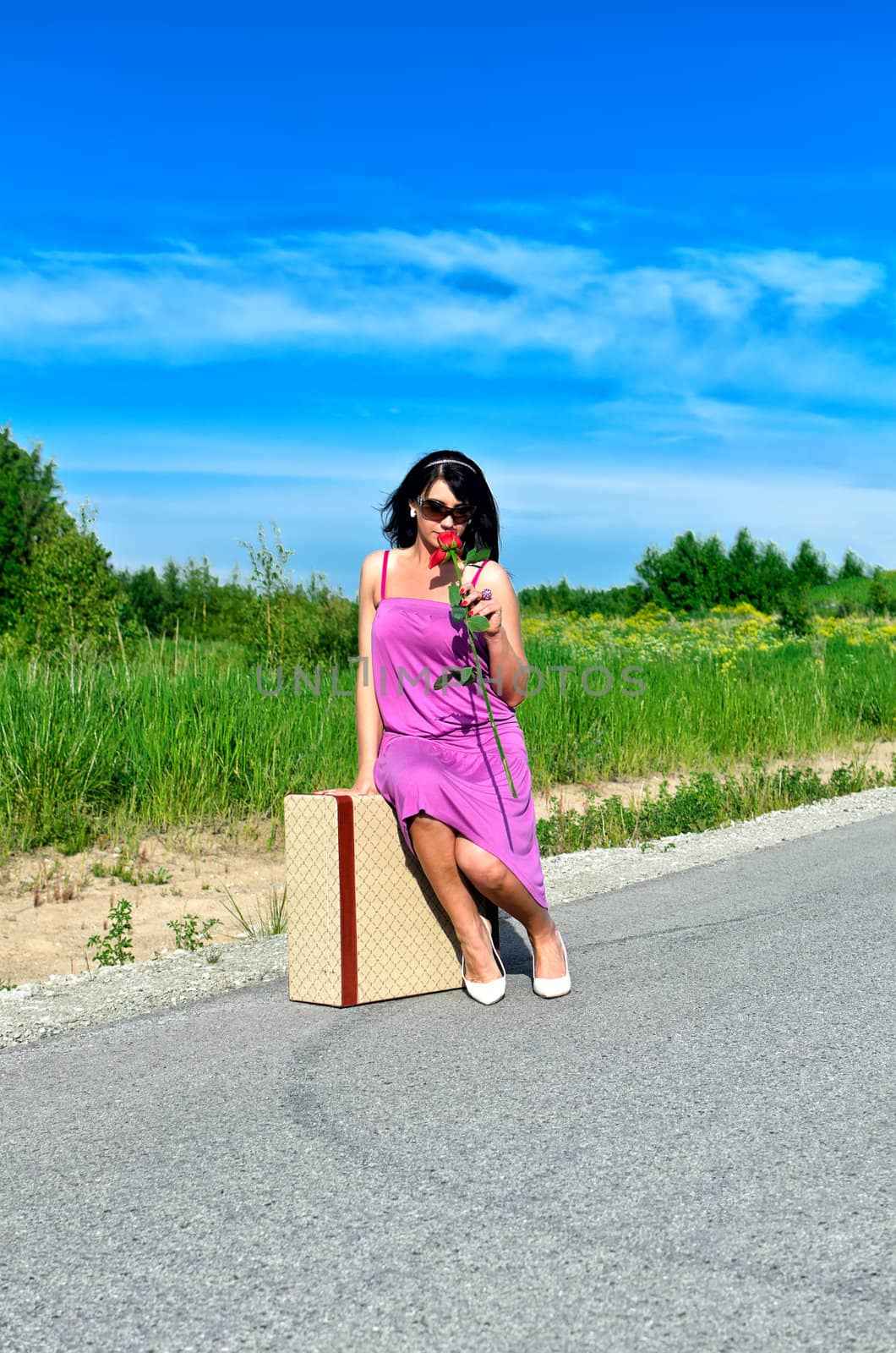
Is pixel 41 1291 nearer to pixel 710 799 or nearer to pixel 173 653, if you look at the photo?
pixel 710 799

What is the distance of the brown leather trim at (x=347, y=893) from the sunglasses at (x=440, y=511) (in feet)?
3.59

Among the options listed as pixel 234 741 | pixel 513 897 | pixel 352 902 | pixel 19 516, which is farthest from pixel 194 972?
pixel 19 516

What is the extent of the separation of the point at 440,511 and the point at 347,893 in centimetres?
144

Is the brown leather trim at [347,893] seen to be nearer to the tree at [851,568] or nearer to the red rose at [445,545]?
the red rose at [445,545]

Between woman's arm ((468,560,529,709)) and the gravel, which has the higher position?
woman's arm ((468,560,529,709))

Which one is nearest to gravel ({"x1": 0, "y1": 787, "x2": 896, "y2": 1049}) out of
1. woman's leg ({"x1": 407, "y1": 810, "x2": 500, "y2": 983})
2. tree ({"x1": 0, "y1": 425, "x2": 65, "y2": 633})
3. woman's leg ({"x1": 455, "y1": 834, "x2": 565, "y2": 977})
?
woman's leg ({"x1": 407, "y1": 810, "x2": 500, "y2": 983})

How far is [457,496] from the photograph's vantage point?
476 cm

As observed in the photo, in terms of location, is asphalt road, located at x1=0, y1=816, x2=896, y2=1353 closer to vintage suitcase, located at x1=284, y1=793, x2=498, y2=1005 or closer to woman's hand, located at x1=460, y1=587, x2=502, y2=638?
vintage suitcase, located at x1=284, y1=793, x2=498, y2=1005

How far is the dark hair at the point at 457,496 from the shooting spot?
4.78 meters

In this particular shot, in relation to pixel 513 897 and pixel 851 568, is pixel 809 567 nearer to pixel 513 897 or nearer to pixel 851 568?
pixel 851 568

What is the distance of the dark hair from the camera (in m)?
4.78

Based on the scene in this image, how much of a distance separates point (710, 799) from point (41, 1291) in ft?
25.7

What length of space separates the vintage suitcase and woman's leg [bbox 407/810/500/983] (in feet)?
0.51

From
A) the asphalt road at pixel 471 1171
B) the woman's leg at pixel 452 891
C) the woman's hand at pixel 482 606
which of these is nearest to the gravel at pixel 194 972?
the asphalt road at pixel 471 1171
